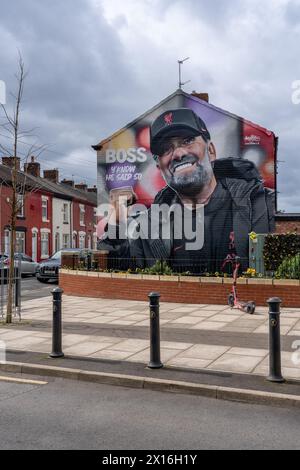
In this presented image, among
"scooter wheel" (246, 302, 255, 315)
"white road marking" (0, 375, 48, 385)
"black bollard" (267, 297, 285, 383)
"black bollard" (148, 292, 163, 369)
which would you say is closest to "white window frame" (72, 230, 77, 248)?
"scooter wheel" (246, 302, 255, 315)

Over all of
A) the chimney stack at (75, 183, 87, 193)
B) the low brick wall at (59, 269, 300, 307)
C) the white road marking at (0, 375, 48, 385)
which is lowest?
the white road marking at (0, 375, 48, 385)

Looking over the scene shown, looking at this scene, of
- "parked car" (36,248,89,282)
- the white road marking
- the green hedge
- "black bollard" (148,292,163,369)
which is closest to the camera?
the white road marking

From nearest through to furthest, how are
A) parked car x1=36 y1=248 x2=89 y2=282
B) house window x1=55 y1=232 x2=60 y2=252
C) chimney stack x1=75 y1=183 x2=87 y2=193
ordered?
parked car x1=36 y1=248 x2=89 y2=282, house window x1=55 y1=232 x2=60 y2=252, chimney stack x1=75 y1=183 x2=87 y2=193

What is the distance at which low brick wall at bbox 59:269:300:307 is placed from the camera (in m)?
12.4

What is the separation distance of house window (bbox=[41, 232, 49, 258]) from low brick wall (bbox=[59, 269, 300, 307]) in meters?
24.8

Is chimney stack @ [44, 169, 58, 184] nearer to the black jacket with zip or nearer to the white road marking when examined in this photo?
the black jacket with zip

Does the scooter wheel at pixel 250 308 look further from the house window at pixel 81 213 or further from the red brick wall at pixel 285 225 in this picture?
the house window at pixel 81 213

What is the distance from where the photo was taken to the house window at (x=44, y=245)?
40375 mm

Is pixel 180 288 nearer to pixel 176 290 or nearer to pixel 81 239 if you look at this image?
pixel 176 290

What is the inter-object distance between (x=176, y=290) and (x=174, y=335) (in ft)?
15.1

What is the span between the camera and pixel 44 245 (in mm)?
40875

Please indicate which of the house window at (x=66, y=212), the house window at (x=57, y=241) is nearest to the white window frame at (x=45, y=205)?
the house window at (x=57, y=241)
